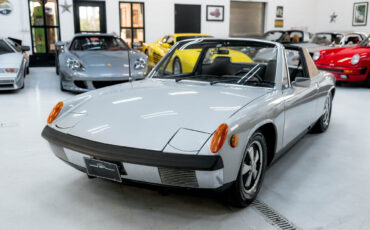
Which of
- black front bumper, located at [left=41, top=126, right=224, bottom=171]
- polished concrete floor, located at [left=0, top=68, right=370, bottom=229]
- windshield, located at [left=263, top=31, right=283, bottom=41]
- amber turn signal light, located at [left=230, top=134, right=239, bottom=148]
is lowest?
polished concrete floor, located at [left=0, top=68, right=370, bottom=229]

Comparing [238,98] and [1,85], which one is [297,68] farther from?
[1,85]

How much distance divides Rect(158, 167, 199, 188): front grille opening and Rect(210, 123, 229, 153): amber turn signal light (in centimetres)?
16

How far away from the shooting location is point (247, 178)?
210 centimetres

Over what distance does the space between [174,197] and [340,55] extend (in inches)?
240

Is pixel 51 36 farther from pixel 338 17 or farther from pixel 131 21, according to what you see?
pixel 338 17

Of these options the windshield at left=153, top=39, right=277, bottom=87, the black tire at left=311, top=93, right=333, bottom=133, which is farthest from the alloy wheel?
the black tire at left=311, top=93, right=333, bottom=133

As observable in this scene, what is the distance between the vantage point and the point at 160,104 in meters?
2.13

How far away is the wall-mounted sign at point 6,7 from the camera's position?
10694 millimetres

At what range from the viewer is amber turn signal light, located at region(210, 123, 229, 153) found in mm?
1698

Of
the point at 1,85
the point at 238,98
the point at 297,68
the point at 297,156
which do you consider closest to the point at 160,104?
the point at 238,98

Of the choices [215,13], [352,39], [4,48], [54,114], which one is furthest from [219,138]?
[215,13]

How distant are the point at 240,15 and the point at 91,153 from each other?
526 inches

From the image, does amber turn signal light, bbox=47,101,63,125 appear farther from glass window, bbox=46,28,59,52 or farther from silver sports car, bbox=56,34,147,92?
glass window, bbox=46,28,59,52

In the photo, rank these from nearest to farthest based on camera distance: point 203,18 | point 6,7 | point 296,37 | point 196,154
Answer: point 196,154
point 296,37
point 6,7
point 203,18
